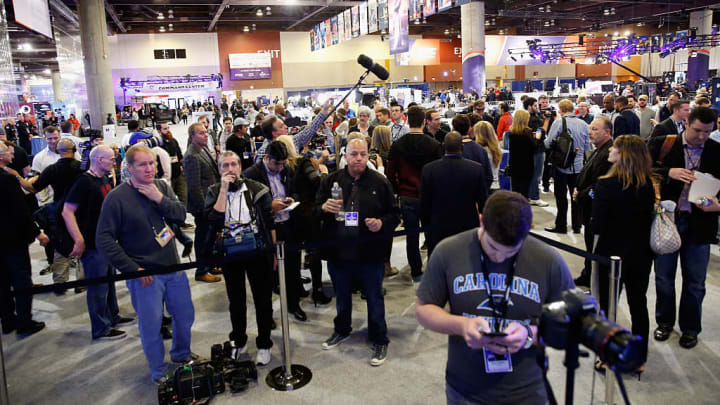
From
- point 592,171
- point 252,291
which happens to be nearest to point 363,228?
point 252,291

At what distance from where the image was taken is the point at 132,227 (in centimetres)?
319

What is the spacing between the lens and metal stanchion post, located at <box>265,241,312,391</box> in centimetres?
326

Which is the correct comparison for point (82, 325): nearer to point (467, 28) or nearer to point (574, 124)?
point (574, 124)

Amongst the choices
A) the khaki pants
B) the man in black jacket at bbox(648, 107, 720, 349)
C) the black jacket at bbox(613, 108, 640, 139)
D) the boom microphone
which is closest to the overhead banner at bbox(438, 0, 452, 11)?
the black jacket at bbox(613, 108, 640, 139)

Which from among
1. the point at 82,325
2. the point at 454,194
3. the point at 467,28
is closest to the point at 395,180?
the point at 454,194

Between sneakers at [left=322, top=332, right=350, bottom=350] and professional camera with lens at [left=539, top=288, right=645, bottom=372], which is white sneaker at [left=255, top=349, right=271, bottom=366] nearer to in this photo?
sneakers at [left=322, top=332, right=350, bottom=350]

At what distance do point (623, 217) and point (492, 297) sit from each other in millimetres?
1920

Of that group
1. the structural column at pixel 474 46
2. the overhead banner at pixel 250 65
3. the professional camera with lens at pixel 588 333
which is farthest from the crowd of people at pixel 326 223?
the overhead banner at pixel 250 65

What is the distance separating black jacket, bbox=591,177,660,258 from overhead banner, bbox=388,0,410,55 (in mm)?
11295

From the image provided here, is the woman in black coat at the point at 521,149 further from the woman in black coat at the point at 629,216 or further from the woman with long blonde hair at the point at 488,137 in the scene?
the woman in black coat at the point at 629,216

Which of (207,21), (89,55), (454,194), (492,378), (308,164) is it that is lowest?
(492,378)

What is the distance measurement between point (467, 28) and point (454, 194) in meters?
17.2

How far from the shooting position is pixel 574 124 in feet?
21.4

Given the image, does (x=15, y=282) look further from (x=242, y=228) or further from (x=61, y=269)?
(x=242, y=228)
